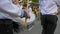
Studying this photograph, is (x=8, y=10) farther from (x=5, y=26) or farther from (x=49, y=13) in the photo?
(x=49, y=13)

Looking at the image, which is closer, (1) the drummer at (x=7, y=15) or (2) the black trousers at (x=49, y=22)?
(1) the drummer at (x=7, y=15)

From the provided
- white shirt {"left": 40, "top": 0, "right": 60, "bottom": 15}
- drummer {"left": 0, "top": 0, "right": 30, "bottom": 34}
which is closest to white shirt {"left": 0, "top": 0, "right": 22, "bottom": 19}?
drummer {"left": 0, "top": 0, "right": 30, "bottom": 34}

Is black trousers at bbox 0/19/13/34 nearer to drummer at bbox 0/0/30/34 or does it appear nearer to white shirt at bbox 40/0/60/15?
drummer at bbox 0/0/30/34

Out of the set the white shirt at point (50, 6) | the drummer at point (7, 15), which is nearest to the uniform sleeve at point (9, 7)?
the drummer at point (7, 15)

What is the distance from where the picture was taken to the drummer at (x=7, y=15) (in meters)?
3.18

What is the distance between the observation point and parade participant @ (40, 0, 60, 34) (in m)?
5.07

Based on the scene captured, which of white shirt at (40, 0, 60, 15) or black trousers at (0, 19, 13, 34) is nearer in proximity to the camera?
black trousers at (0, 19, 13, 34)

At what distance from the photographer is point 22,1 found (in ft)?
11.9

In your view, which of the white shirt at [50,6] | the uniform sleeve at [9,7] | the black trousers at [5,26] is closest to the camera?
the uniform sleeve at [9,7]

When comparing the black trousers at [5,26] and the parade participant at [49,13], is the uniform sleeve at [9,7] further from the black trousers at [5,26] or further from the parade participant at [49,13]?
the parade participant at [49,13]

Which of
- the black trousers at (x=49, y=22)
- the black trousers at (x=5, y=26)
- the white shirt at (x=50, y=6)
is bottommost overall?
the black trousers at (x=49, y=22)

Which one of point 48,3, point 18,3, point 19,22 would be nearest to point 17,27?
point 19,22

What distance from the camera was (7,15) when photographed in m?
3.24

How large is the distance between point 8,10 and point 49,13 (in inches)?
80.0
